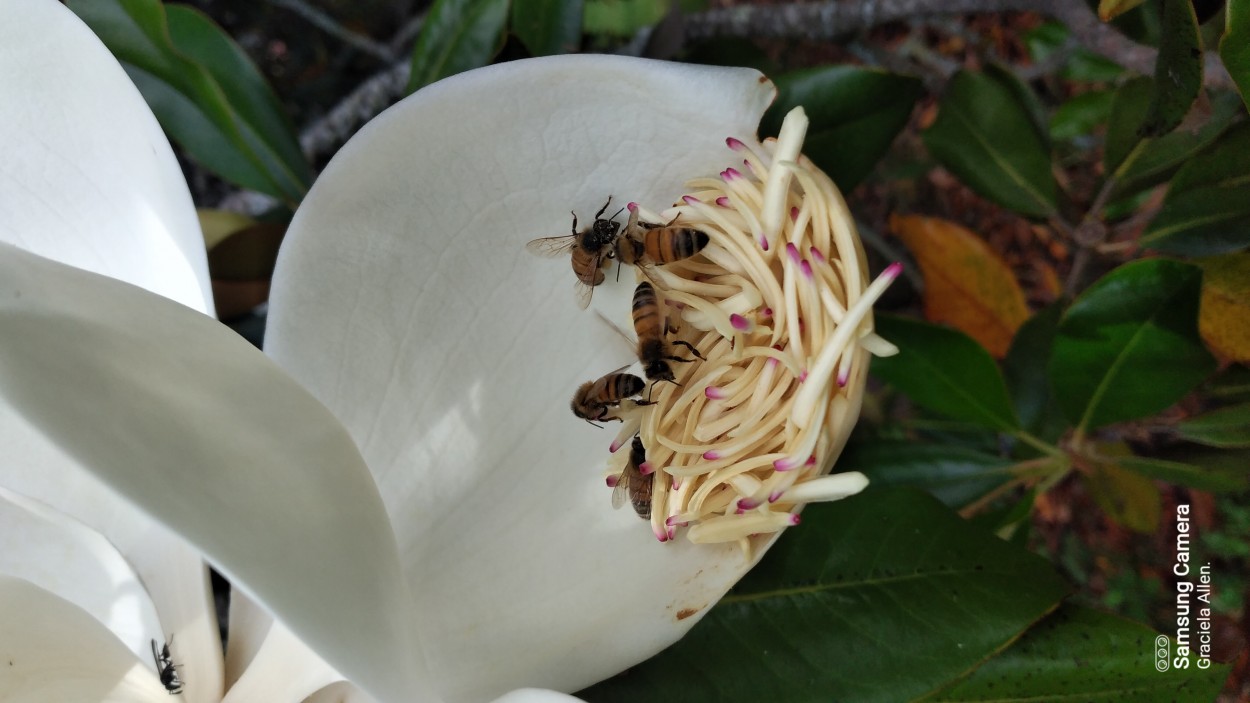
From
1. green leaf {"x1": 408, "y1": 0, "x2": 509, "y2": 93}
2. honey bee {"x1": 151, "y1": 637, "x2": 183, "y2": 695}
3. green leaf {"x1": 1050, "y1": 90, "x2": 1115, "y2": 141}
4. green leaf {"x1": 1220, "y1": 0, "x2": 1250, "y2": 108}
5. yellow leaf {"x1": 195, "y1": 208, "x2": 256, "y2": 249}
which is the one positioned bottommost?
honey bee {"x1": 151, "y1": 637, "x2": 183, "y2": 695}

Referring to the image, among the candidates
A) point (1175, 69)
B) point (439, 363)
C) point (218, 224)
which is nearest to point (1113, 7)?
point (1175, 69)

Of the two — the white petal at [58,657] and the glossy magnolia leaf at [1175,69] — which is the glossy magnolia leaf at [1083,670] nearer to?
the glossy magnolia leaf at [1175,69]

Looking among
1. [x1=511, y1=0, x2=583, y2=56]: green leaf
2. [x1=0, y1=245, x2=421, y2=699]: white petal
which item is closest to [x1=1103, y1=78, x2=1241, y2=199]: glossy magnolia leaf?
[x1=511, y1=0, x2=583, y2=56]: green leaf

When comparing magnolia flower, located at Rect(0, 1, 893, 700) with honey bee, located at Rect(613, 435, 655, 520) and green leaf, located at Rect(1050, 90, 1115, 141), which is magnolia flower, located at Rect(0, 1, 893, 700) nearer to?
honey bee, located at Rect(613, 435, 655, 520)

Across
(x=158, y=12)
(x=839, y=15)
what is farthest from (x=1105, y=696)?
(x=158, y=12)

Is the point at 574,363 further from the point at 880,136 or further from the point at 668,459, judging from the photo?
the point at 880,136

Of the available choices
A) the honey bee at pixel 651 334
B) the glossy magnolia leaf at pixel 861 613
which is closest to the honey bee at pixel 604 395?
the honey bee at pixel 651 334

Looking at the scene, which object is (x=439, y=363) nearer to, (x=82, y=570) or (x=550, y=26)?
(x=82, y=570)
